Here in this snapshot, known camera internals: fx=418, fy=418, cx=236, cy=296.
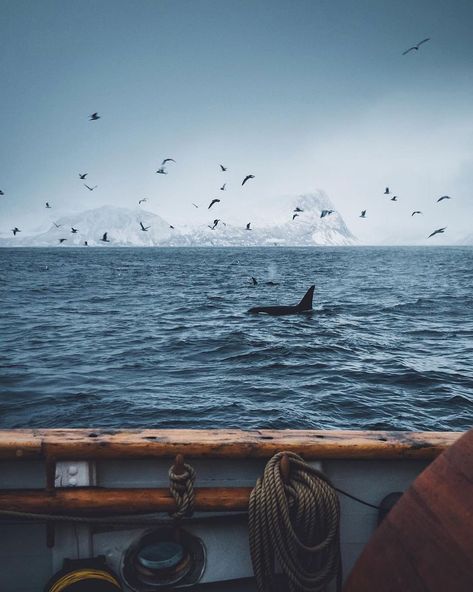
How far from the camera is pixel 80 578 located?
2324 millimetres

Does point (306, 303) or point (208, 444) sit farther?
point (306, 303)

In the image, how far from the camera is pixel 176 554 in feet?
8.16

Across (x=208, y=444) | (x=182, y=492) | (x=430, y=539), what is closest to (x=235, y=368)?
(x=208, y=444)

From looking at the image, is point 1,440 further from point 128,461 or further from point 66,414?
point 66,414

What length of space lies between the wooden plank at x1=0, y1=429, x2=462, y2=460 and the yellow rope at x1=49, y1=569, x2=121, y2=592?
63 cm

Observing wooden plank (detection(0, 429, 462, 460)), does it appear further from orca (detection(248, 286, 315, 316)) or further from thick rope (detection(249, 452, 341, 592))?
orca (detection(248, 286, 315, 316))

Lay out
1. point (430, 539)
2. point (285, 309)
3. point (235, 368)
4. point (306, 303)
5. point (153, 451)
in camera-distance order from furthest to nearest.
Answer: point (306, 303), point (285, 309), point (235, 368), point (153, 451), point (430, 539)

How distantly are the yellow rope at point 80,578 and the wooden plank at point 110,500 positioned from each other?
32cm

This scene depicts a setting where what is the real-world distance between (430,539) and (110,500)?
5.47 feet

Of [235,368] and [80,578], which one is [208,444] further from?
[235,368]

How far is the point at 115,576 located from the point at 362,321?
56.4ft

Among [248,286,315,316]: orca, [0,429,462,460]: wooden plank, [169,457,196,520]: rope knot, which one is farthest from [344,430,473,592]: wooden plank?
[248,286,315,316]: orca


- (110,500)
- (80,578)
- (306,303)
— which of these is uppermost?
(110,500)

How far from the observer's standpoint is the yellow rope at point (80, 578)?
230cm
